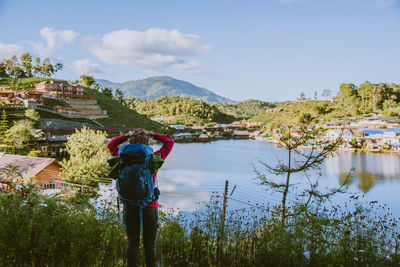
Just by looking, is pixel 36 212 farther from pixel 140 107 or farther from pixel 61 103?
pixel 140 107

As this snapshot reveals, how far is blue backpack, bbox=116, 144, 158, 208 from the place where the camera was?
6.16 feet

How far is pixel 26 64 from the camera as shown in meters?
65.8

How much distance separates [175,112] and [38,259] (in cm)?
8221

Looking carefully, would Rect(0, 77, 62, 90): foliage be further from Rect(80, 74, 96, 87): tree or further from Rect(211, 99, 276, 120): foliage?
Rect(211, 99, 276, 120): foliage

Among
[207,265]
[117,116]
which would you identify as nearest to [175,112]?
[117,116]

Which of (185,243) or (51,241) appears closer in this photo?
(51,241)

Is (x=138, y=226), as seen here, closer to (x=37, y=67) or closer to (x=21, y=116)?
(x=21, y=116)

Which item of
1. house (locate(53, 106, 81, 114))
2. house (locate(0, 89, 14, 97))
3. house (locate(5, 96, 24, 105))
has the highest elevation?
house (locate(0, 89, 14, 97))

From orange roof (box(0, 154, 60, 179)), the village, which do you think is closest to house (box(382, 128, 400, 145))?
the village

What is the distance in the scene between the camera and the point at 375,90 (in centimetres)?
6009

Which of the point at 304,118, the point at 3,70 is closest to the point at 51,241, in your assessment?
the point at 304,118

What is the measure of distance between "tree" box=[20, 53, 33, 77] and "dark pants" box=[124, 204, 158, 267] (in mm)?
76332

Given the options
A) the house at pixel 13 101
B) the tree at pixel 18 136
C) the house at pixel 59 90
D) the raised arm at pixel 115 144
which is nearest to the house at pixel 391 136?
the tree at pixel 18 136

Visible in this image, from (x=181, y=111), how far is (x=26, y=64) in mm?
40897
